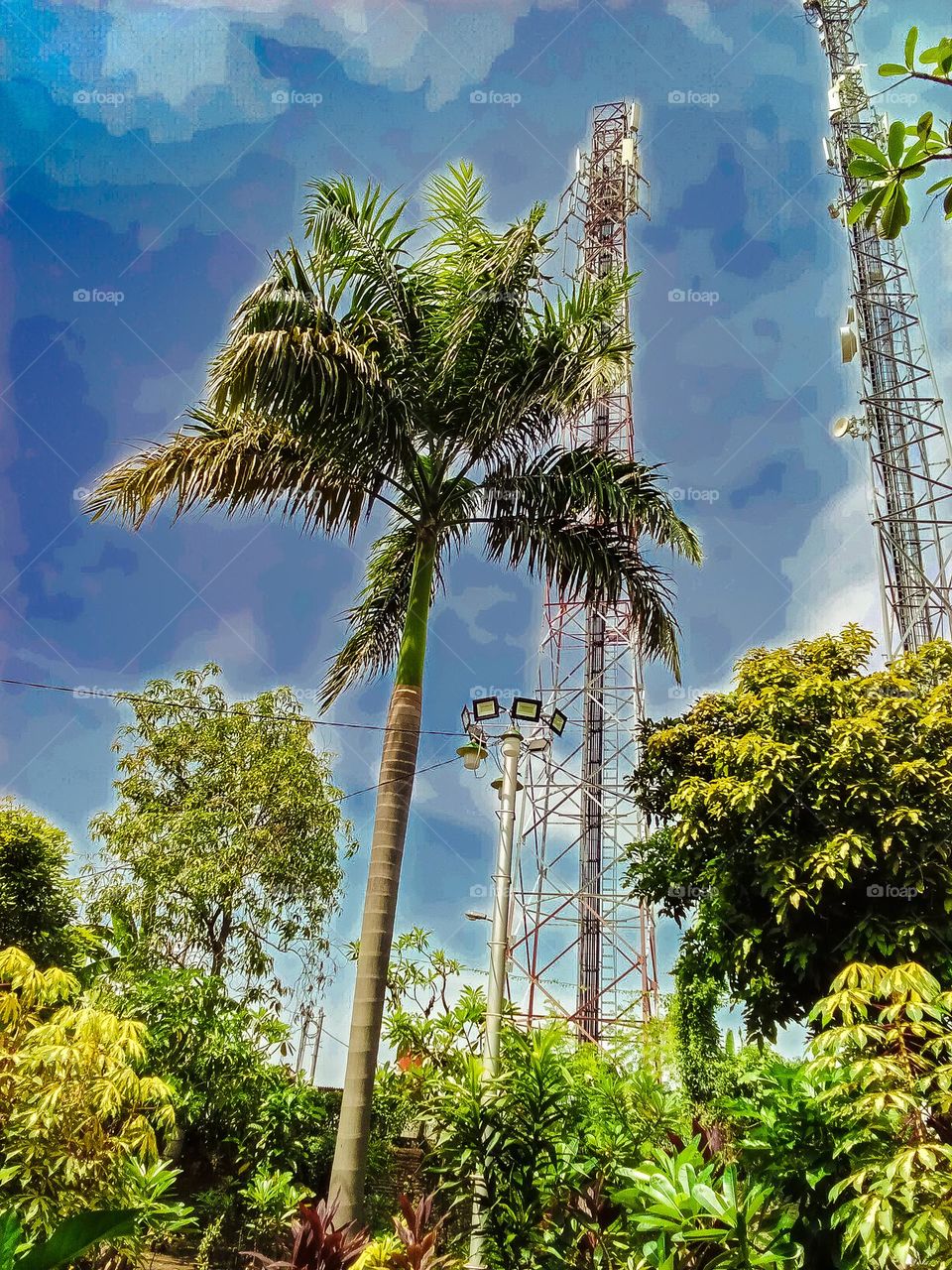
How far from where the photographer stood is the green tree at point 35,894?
1128cm

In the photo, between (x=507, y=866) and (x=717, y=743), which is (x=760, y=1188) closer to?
(x=507, y=866)

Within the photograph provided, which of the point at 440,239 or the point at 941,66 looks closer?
the point at 941,66

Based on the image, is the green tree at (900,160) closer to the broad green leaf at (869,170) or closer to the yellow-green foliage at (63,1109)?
the broad green leaf at (869,170)

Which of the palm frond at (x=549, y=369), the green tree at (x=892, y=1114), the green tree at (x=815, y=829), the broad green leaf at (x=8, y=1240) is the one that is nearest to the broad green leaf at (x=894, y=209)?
the broad green leaf at (x=8, y=1240)

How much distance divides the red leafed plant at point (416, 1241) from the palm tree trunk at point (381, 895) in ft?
1.10

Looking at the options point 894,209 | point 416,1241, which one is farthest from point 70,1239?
point 416,1241

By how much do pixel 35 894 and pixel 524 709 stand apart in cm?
716

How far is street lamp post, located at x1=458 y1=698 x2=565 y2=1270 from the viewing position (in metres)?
6.44

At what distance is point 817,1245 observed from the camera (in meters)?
5.66

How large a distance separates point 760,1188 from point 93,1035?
4197 millimetres

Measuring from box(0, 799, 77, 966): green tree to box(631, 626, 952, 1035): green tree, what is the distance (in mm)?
7644

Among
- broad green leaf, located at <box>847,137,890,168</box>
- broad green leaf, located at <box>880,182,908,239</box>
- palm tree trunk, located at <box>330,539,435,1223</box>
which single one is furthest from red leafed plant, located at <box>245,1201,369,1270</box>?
broad green leaf, located at <box>847,137,890,168</box>

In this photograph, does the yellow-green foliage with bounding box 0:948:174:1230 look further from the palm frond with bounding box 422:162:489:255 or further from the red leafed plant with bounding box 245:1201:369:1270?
the palm frond with bounding box 422:162:489:255

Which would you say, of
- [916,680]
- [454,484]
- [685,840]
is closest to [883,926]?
[685,840]
